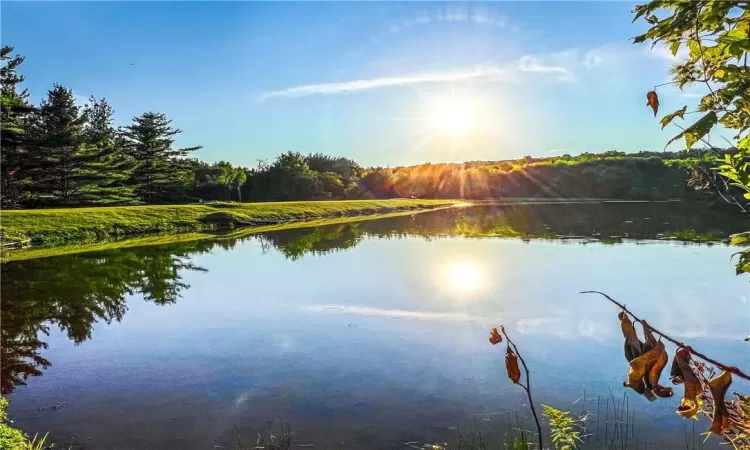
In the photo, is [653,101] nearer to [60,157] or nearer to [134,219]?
[134,219]

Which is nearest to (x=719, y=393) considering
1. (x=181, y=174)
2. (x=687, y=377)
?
(x=687, y=377)

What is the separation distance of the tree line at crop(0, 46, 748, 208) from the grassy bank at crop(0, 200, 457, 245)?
3935 mm

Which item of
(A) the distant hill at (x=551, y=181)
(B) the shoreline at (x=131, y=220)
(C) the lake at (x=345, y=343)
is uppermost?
(A) the distant hill at (x=551, y=181)

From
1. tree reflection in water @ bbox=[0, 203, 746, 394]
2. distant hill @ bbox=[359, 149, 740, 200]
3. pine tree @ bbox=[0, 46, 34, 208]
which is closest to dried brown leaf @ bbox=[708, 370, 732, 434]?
tree reflection in water @ bbox=[0, 203, 746, 394]

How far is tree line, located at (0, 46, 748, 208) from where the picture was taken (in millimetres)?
36469

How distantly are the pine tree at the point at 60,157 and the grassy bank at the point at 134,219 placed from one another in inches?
282

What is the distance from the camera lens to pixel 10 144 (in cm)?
3186

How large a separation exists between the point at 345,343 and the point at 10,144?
32.7 metres

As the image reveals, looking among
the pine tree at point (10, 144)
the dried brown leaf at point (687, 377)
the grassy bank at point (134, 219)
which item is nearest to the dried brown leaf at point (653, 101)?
the dried brown leaf at point (687, 377)

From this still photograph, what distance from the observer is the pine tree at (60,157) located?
124ft

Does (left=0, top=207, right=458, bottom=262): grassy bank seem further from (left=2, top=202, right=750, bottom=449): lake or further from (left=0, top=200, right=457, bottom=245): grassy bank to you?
(left=2, top=202, right=750, bottom=449): lake

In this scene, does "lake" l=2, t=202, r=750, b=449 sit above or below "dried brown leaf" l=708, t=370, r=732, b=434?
below

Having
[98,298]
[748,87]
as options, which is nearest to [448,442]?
[748,87]

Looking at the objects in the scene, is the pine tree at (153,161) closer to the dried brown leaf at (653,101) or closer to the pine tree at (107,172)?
the pine tree at (107,172)
